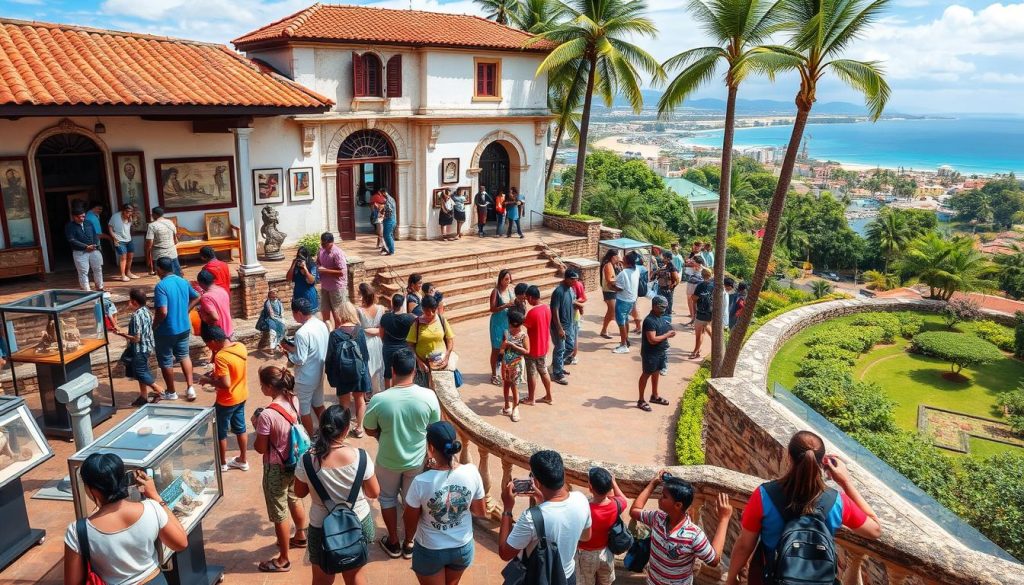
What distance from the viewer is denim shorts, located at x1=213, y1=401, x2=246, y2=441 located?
707cm

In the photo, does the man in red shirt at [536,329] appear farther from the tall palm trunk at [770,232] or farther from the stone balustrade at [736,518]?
the tall palm trunk at [770,232]

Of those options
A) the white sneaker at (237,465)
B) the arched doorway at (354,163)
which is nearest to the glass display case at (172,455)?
the white sneaker at (237,465)

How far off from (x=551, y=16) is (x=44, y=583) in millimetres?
26562

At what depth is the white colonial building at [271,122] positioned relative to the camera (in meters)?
12.7

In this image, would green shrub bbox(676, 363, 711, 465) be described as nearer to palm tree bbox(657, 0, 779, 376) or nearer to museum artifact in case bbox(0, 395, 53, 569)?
palm tree bbox(657, 0, 779, 376)

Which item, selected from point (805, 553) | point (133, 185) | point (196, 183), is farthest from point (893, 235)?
point (805, 553)

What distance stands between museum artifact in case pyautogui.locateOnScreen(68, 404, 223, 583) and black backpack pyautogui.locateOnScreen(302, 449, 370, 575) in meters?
1.05

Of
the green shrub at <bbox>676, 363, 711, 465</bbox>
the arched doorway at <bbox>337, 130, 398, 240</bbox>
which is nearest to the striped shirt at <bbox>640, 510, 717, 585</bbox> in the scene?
the green shrub at <bbox>676, 363, 711, 465</bbox>

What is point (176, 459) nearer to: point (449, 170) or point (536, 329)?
point (536, 329)

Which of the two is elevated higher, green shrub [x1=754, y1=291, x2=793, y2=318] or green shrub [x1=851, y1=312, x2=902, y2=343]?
green shrub [x1=851, y1=312, x2=902, y2=343]

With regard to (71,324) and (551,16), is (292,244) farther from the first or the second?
(551,16)

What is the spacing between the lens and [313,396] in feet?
25.4

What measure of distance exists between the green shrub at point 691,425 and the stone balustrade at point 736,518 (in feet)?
5.53

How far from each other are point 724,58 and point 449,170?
953cm
